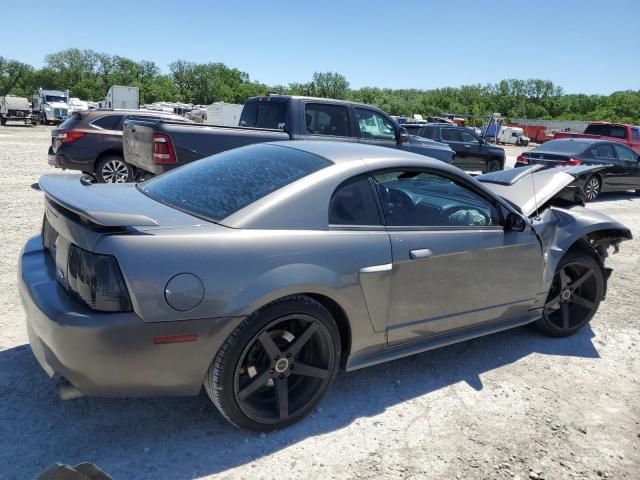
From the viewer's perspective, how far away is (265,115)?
8133 millimetres

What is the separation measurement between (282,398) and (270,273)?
0.73 meters

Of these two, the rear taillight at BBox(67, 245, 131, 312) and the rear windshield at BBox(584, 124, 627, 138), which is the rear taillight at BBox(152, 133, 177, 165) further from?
the rear windshield at BBox(584, 124, 627, 138)

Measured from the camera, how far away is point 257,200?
2.68 m

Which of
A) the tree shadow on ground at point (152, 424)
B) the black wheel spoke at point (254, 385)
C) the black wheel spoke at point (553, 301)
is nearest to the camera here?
the tree shadow on ground at point (152, 424)

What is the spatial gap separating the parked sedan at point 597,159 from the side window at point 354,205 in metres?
10.0

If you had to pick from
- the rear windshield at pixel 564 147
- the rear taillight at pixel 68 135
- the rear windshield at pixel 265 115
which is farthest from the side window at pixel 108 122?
the rear windshield at pixel 564 147

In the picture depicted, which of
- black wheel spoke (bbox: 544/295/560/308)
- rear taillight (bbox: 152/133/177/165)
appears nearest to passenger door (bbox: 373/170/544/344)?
black wheel spoke (bbox: 544/295/560/308)

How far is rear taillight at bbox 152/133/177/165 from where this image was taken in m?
6.10

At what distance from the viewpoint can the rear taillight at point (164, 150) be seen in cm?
610

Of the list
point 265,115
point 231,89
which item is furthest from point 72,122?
point 231,89

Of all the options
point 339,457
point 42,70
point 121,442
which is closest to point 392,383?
point 339,457

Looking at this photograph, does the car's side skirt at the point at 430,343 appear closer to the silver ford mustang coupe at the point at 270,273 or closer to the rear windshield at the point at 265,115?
the silver ford mustang coupe at the point at 270,273

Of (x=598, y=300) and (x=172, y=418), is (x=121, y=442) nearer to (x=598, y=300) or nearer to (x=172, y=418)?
(x=172, y=418)

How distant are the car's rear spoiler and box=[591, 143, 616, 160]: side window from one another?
1236 cm
